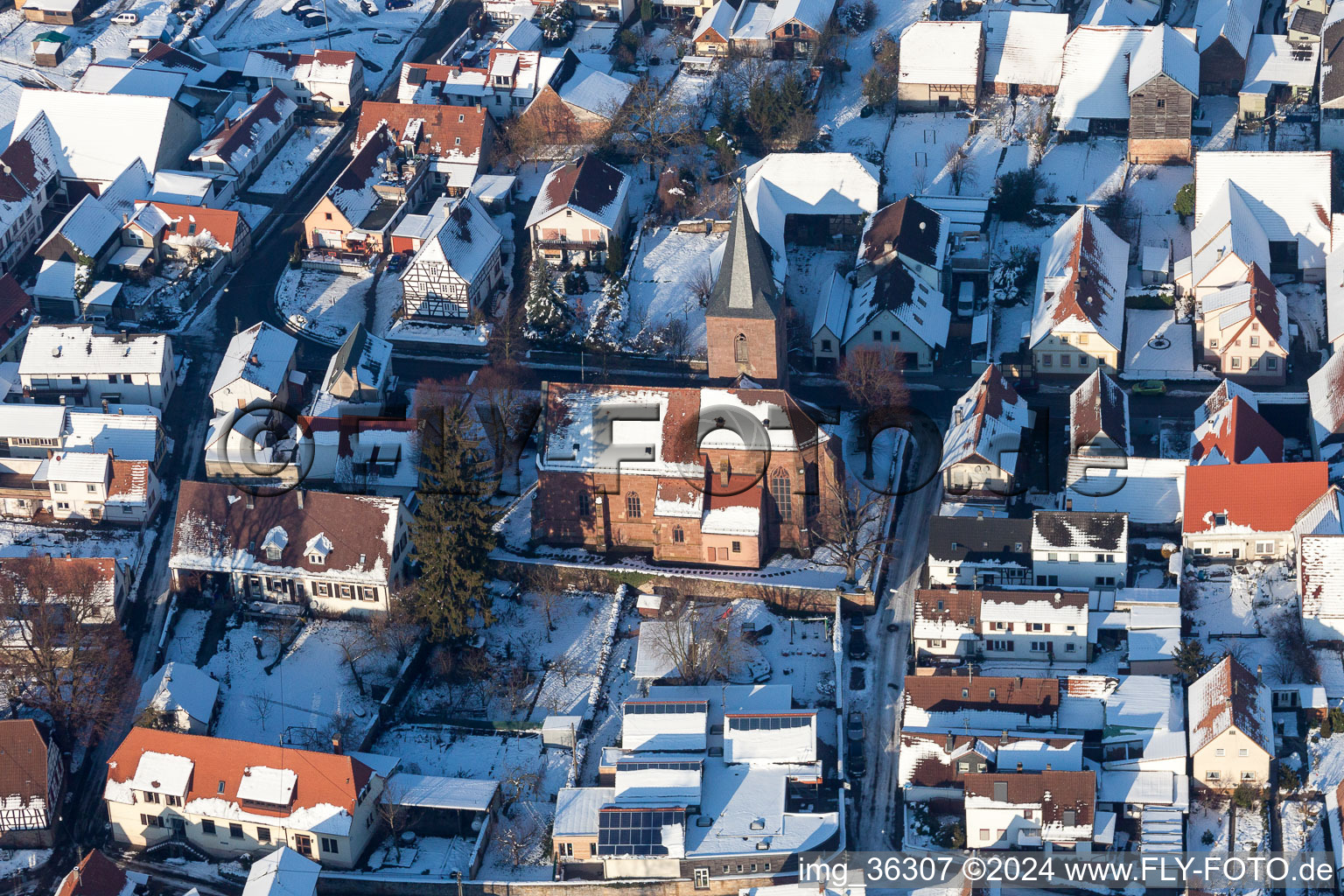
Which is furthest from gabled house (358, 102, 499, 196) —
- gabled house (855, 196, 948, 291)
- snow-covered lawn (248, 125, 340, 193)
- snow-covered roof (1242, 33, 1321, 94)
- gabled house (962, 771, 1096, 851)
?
gabled house (962, 771, 1096, 851)

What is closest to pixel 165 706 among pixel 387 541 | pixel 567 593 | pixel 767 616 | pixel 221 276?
pixel 387 541

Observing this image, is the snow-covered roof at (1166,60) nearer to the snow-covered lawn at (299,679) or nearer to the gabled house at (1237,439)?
the gabled house at (1237,439)

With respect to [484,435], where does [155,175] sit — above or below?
above

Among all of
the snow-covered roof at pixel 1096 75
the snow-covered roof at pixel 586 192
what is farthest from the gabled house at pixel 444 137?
the snow-covered roof at pixel 1096 75

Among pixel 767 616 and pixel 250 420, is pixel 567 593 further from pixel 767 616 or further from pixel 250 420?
pixel 250 420

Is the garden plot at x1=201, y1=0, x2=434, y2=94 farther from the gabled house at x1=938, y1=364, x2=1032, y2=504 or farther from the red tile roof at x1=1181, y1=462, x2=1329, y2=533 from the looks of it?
the red tile roof at x1=1181, y1=462, x2=1329, y2=533

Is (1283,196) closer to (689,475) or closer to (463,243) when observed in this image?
(689,475)

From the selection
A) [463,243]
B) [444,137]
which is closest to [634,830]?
[463,243]
